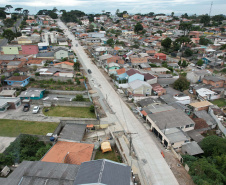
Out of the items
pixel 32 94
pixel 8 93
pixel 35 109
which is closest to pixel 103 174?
pixel 35 109

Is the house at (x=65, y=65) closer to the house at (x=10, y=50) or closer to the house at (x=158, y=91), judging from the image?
the house at (x=10, y=50)

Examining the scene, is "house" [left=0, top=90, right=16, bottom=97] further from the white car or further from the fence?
the white car

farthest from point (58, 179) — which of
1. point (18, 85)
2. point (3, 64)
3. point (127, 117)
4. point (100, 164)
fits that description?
point (3, 64)

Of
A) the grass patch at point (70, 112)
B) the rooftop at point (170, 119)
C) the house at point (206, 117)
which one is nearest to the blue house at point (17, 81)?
the grass patch at point (70, 112)

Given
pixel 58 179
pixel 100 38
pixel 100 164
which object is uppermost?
pixel 100 38

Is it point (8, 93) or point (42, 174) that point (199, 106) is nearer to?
point (42, 174)

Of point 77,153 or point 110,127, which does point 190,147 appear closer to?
point 110,127

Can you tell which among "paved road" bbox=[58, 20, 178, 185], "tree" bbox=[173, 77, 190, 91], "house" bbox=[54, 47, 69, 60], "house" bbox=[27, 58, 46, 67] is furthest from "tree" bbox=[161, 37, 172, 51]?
"house" bbox=[27, 58, 46, 67]
